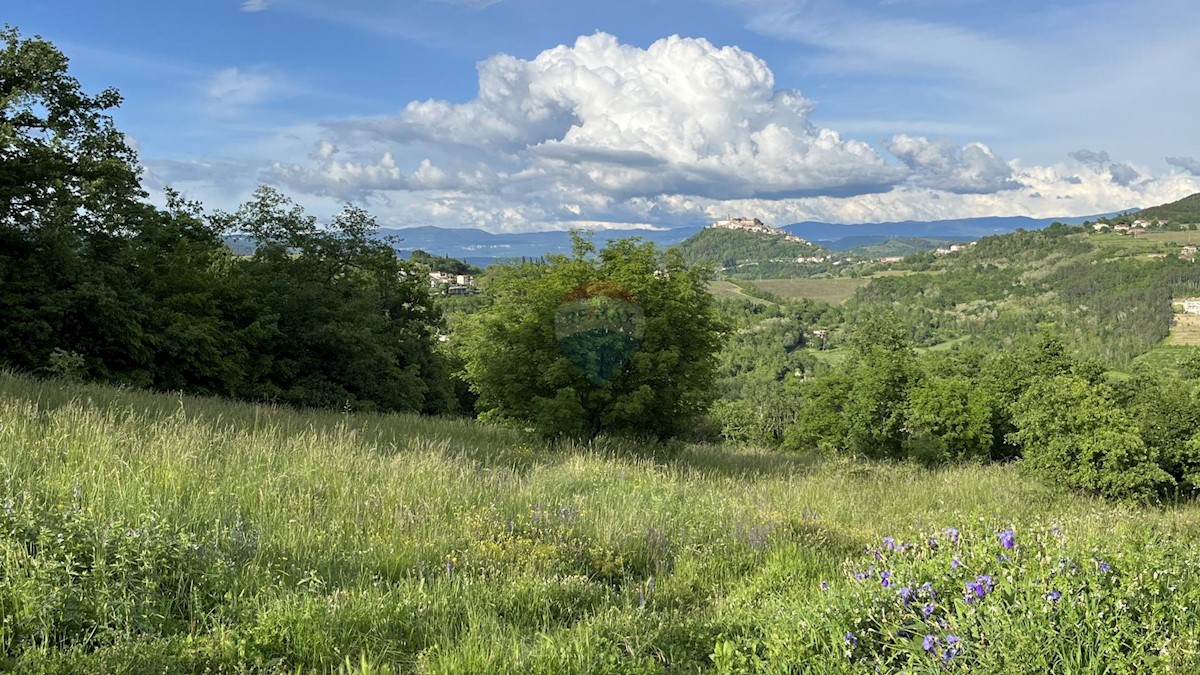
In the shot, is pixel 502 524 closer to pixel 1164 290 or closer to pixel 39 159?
pixel 39 159

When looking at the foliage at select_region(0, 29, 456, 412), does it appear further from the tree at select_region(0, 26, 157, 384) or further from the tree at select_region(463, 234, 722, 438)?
the tree at select_region(463, 234, 722, 438)

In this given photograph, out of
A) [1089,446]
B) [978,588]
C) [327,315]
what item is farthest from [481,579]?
[327,315]

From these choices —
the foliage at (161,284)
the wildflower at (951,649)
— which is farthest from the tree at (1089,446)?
the foliage at (161,284)

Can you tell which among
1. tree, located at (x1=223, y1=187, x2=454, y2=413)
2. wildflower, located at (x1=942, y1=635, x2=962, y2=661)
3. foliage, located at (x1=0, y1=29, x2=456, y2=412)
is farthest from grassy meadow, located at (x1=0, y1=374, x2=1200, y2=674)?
tree, located at (x1=223, y1=187, x2=454, y2=413)

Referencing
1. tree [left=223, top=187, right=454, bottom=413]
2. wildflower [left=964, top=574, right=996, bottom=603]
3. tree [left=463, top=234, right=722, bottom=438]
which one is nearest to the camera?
wildflower [left=964, top=574, right=996, bottom=603]

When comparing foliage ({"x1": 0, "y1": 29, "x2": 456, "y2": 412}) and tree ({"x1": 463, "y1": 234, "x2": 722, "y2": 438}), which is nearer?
tree ({"x1": 463, "y1": 234, "x2": 722, "y2": 438})

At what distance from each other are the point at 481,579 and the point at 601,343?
912 cm

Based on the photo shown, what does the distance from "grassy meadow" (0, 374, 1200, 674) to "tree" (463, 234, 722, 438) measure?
6302 millimetres

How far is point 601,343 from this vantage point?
13000mm

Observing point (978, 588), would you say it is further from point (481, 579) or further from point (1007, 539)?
point (481, 579)

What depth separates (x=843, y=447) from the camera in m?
38.5

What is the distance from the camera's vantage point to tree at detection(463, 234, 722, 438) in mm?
12977

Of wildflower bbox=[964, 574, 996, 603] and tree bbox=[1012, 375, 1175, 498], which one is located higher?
wildflower bbox=[964, 574, 996, 603]

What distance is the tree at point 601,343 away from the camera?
13.0 metres
